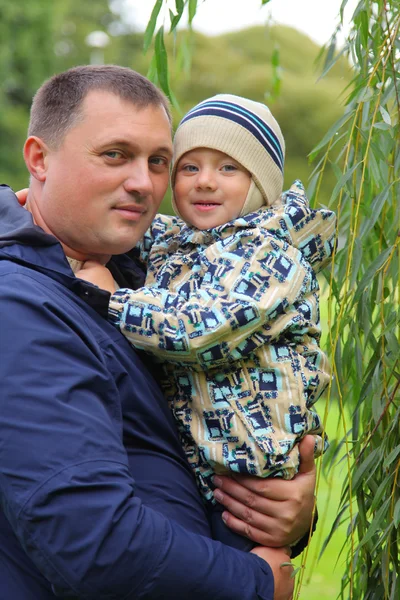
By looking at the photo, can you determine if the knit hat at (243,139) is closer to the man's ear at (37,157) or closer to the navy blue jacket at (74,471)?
the man's ear at (37,157)

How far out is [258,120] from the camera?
2.37 metres

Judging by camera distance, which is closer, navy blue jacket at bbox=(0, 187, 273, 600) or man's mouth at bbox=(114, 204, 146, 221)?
navy blue jacket at bbox=(0, 187, 273, 600)

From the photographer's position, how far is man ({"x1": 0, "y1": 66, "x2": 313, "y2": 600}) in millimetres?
1657

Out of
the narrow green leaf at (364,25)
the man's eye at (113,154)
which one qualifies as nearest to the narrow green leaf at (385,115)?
the narrow green leaf at (364,25)

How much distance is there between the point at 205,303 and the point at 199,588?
652 mm

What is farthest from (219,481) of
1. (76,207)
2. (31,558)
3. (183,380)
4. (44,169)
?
(44,169)

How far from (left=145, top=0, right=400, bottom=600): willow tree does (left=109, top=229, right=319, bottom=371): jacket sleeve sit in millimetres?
128

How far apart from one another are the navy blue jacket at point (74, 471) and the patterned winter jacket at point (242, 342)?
168mm

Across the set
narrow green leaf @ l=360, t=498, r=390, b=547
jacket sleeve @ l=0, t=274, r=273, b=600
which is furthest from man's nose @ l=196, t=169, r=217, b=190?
Result: narrow green leaf @ l=360, t=498, r=390, b=547

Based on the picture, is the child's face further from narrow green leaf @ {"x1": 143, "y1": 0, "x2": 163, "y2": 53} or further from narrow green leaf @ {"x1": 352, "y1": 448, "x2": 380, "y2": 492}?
narrow green leaf @ {"x1": 352, "y1": 448, "x2": 380, "y2": 492}

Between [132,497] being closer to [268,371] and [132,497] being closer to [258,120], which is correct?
[268,371]

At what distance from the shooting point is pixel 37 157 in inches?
86.7

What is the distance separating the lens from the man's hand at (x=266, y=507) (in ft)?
6.84

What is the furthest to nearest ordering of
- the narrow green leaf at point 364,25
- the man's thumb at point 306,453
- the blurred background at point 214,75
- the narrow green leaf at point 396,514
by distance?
1. the blurred background at point 214,75
2. the narrow green leaf at point 364,25
3. the man's thumb at point 306,453
4. the narrow green leaf at point 396,514
